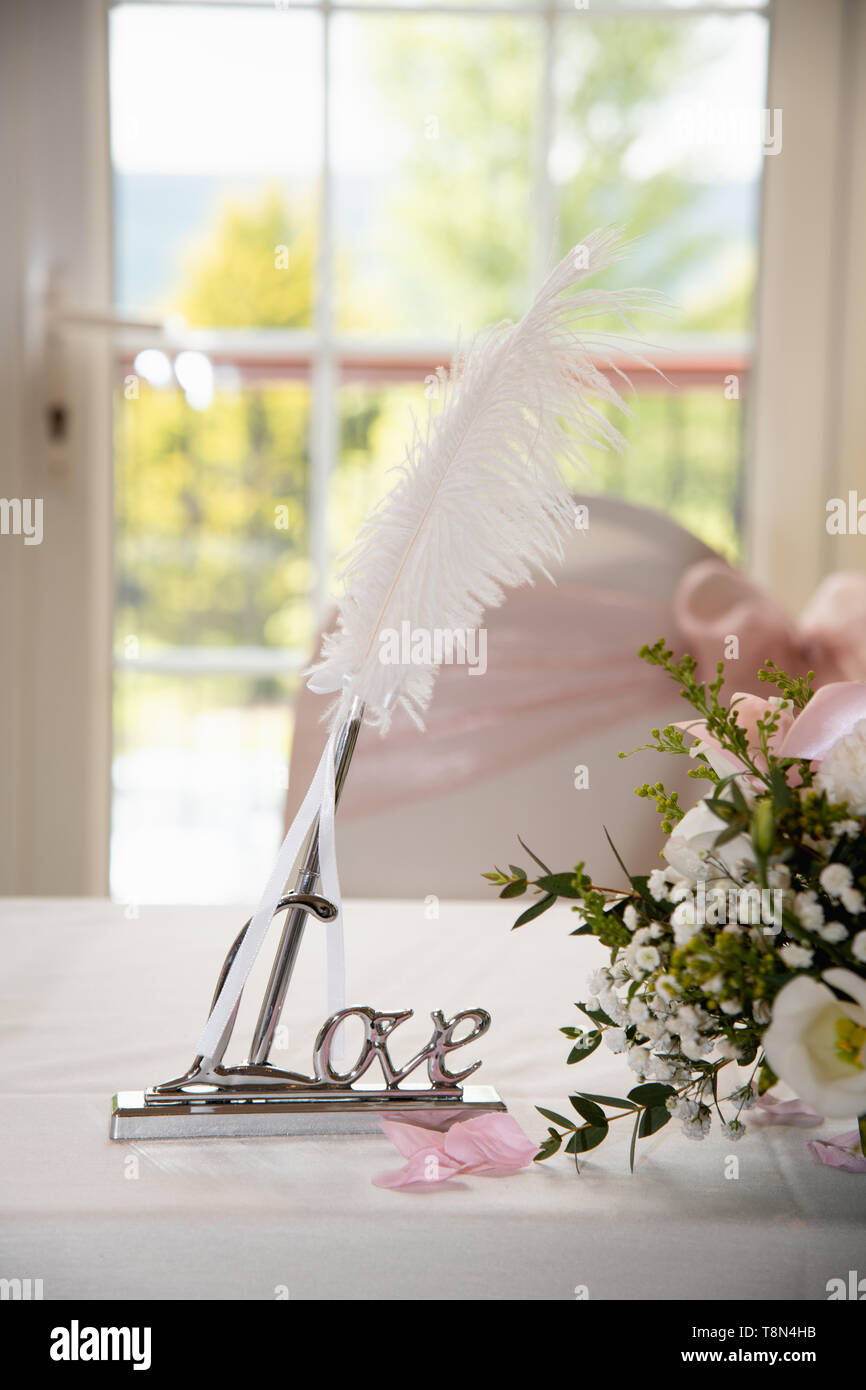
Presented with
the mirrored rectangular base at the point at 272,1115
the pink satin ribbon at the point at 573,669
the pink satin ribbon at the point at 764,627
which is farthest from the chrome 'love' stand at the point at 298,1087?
the pink satin ribbon at the point at 764,627

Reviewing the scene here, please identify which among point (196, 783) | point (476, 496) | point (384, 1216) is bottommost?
point (196, 783)

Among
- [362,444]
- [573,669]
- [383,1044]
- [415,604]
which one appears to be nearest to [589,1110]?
[383,1044]

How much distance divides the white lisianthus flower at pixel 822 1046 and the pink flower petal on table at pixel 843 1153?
121 millimetres

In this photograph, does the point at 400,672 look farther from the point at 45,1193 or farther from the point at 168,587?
the point at 168,587

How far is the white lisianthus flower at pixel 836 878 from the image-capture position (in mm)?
508

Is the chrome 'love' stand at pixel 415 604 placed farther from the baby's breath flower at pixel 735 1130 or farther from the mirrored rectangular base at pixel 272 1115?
the baby's breath flower at pixel 735 1130

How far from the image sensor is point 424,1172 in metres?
0.58

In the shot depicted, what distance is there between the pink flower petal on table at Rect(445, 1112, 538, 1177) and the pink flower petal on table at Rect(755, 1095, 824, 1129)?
0.44ft

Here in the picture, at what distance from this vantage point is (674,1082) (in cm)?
58

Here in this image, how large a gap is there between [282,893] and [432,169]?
1802 mm

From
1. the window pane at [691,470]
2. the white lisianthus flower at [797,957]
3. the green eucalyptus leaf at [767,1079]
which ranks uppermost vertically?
the window pane at [691,470]

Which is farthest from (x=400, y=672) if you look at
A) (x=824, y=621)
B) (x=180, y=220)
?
(x=180, y=220)

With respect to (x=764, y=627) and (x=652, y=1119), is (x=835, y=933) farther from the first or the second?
(x=764, y=627)

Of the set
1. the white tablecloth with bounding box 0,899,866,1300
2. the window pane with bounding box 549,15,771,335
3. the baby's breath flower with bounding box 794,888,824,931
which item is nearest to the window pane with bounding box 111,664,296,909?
the window pane with bounding box 549,15,771,335
